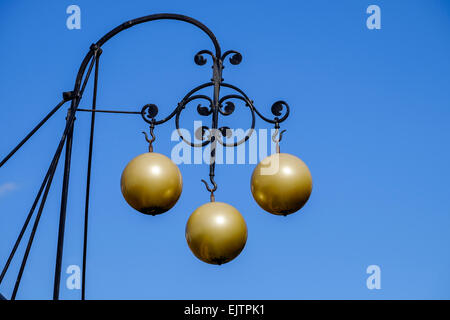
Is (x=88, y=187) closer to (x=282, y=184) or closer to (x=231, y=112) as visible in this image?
(x=231, y=112)

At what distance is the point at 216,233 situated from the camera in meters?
4.40

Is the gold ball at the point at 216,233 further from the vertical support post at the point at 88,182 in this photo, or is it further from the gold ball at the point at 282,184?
the vertical support post at the point at 88,182

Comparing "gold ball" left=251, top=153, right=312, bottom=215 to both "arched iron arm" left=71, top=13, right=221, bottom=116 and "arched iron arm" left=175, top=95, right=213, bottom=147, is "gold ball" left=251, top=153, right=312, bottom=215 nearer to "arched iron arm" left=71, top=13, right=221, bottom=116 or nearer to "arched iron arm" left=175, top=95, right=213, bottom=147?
"arched iron arm" left=175, top=95, right=213, bottom=147

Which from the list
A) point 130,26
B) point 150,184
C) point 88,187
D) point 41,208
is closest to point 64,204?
point 41,208

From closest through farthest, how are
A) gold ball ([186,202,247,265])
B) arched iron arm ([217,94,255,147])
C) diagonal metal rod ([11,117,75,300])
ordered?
gold ball ([186,202,247,265]) < diagonal metal rod ([11,117,75,300]) < arched iron arm ([217,94,255,147])

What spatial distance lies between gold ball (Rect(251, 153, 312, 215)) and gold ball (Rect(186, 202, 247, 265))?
0.30m

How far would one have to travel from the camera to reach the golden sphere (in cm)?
462

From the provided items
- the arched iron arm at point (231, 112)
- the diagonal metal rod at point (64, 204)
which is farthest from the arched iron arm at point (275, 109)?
the diagonal metal rod at point (64, 204)

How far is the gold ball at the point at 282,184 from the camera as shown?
458 centimetres

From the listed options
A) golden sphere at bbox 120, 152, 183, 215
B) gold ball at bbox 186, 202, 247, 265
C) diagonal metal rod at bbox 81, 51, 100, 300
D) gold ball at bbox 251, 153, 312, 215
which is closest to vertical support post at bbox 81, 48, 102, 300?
diagonal metal rod at bbox 81, 51, 100, 300

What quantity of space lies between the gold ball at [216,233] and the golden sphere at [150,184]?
1.05 feet

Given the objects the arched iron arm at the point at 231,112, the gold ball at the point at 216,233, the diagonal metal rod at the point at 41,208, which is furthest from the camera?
the arched iron arm at the point at 231,112
